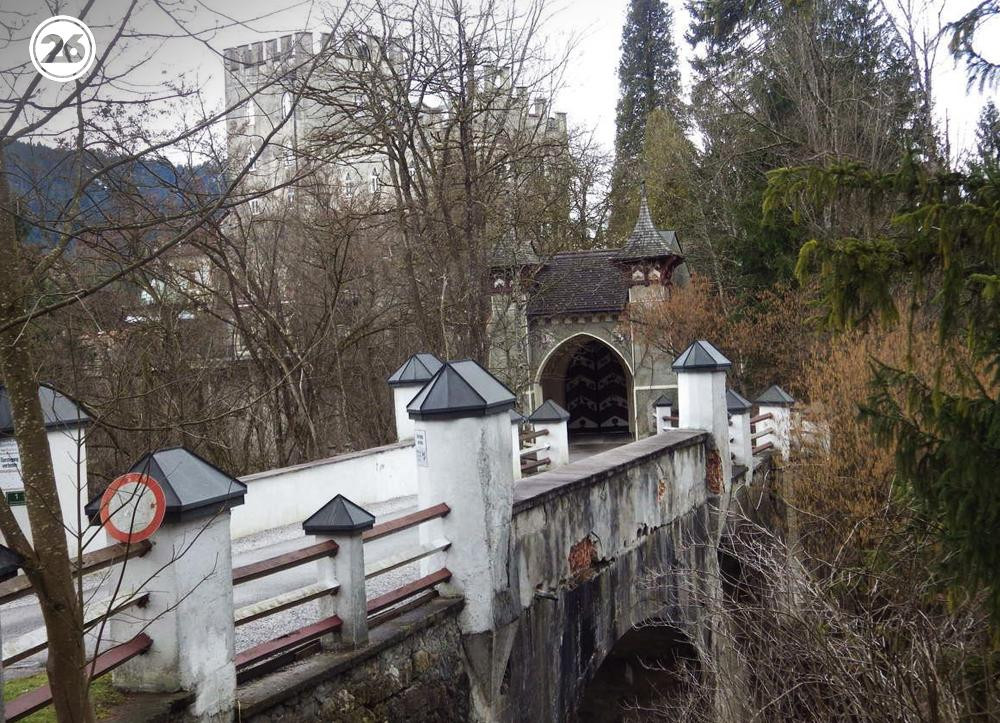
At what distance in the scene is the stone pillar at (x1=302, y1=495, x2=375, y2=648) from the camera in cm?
505

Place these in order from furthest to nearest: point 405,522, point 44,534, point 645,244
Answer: point 645,244 < point 405,522 < point 44,534

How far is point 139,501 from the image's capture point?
13.1 ft

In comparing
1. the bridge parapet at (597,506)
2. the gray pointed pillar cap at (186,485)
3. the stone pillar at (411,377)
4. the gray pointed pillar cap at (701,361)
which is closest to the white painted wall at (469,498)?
the bridge parapet at (597,506)

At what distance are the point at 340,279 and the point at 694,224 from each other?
1815 centimetres

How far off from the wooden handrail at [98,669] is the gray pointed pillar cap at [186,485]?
0.54 meters

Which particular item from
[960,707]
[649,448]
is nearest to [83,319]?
[649,448]

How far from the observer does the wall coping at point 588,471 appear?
6.96 meters

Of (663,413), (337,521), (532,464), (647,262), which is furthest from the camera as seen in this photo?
(647,262)

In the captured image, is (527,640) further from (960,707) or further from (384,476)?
(384,476)

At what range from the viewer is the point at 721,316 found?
23.4m

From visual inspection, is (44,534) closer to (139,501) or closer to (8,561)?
(8,561)

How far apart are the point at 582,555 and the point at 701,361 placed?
4.04 meters

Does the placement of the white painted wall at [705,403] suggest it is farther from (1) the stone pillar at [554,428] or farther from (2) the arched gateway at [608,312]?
(2) the arched gateway at [608,312]

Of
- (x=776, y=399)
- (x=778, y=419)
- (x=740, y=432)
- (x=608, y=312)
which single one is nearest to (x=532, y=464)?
(x=740, y=432)
